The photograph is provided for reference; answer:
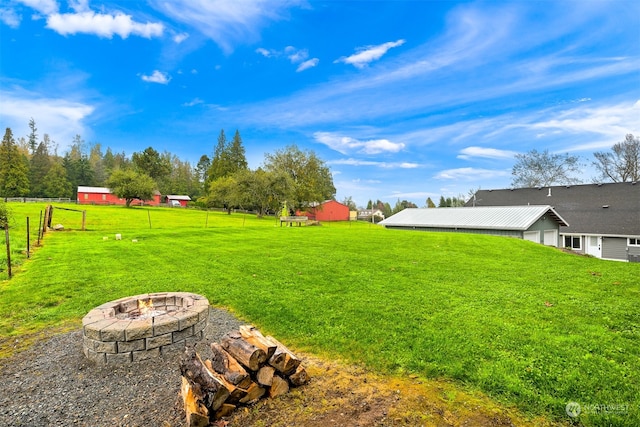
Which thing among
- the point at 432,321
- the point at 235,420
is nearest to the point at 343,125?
the point at 432,321

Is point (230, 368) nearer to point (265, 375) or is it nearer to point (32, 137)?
point (265, 375)

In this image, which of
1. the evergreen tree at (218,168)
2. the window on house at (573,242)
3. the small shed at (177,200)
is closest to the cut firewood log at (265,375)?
the window on house at (573,242)

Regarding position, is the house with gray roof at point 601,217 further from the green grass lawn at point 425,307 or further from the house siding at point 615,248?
the green grass lawn at point 425,307

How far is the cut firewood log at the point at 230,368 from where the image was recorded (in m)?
2.67

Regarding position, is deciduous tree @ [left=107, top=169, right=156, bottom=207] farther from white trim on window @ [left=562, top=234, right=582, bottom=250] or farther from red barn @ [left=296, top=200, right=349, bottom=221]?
white trim on window @ [left=562, top=234, right=582, bottom=250]

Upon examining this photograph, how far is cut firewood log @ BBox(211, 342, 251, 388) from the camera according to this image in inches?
105

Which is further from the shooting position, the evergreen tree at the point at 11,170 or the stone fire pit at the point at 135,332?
the evergreen tree at the point at 11,170

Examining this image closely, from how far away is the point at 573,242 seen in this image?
23.9m

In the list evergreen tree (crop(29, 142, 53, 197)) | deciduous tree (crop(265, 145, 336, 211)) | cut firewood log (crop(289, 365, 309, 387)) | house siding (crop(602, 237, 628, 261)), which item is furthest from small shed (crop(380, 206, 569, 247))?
evergreen tree (crop(29, 142, 53, 197))

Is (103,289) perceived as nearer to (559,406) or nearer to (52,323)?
(52,323)

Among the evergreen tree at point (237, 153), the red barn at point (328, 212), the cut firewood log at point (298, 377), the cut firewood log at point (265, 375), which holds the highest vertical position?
the evergreen tree at point (237, 153)

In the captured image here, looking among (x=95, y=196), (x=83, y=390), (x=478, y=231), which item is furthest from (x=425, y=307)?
(x=95, y=196)

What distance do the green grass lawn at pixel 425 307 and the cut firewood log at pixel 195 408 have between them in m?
1.56

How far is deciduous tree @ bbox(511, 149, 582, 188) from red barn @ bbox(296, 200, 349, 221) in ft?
85.6
